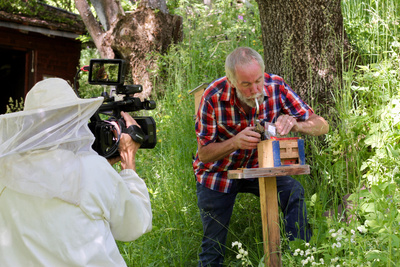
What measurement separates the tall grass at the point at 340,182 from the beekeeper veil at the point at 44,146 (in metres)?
1.40

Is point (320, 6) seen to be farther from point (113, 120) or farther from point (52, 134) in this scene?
point (52, 134)

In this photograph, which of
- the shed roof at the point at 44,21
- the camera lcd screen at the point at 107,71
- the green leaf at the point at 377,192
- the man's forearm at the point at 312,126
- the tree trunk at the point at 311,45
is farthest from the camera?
the shed roof at the point at 44,21

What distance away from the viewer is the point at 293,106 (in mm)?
3592

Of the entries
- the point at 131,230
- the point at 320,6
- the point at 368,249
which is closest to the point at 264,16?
the point at 320,6

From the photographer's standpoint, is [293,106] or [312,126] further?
[293,106]

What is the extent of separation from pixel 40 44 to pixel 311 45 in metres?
8.98

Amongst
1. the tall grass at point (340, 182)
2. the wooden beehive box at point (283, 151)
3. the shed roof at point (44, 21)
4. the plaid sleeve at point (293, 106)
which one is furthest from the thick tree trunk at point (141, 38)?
the wooden beehive box at point (283, 151)

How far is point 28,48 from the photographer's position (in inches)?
463

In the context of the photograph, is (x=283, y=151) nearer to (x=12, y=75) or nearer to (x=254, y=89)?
(x=254, y=89)

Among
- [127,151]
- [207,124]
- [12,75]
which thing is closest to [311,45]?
[207,124]

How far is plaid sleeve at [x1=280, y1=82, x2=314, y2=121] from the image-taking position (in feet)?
11.7

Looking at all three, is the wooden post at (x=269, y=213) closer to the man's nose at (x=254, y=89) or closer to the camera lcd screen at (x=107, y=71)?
the man's nose at (x=254, y=89)

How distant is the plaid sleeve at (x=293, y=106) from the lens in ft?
11.7

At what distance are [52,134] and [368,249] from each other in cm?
207
